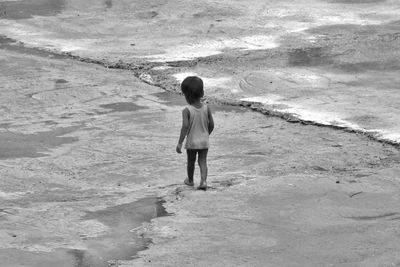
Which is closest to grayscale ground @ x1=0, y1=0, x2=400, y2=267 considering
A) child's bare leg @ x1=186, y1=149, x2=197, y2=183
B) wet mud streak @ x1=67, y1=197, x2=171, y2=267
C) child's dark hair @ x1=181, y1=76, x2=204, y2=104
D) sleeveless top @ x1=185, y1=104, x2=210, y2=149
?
wet mud streak @ x1=67, y1=197, x2=171, y2=267

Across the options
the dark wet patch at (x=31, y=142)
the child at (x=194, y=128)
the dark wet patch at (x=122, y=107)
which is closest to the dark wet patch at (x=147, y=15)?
the dark wet patch at (x=122, y=107)

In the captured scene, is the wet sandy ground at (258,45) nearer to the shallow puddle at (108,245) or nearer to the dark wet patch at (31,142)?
the dark wet patch at (31,142)

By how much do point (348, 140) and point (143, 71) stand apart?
446 centimetres

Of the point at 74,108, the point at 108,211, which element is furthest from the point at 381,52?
the point at 108,211

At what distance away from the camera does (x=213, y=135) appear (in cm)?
1174

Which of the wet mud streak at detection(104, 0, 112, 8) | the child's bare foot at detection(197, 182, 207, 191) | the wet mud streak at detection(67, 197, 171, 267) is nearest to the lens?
the wet mud streak at detection(67, 197, 171, 267)

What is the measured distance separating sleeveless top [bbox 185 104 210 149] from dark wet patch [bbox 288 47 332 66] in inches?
220

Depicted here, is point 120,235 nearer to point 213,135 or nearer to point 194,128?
point 194,128

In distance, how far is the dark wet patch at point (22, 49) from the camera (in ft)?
52.2

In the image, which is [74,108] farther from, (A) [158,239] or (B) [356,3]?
(B) [356,3]

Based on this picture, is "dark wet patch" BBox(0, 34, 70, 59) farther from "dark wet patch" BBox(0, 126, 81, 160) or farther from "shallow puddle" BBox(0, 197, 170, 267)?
"shallow puddle" BBox(0, 197, 170, 267)

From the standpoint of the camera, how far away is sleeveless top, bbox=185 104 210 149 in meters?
9.73

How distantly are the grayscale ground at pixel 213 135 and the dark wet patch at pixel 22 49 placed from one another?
64mm

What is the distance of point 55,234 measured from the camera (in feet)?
27.2
